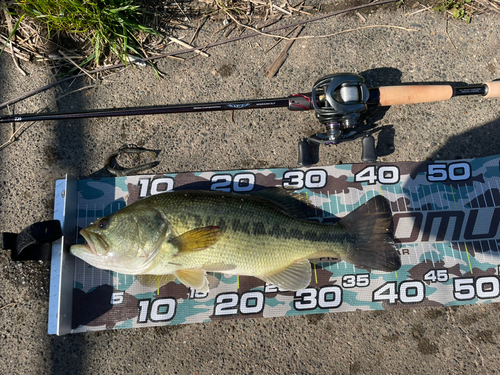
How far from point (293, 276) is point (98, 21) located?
3.38 meters

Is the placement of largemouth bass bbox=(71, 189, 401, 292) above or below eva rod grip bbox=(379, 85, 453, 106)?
below

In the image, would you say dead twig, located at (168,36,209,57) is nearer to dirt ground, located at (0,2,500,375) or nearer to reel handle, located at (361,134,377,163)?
dirt ground, located at (0,2,500,375)

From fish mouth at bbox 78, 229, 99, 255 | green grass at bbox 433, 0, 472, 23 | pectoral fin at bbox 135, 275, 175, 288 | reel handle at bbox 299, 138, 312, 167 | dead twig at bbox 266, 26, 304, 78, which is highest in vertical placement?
green grass at bbox 433, 0, 472, 23

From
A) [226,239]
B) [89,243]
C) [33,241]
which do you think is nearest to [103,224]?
[89,243]

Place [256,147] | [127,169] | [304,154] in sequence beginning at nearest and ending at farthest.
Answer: [304,154] < [127,169] < [256,147]

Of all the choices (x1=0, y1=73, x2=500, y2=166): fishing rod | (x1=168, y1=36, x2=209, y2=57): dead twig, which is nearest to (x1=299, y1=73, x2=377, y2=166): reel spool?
(x1=0, y1=73, x2=500, y2=166): fishing rod

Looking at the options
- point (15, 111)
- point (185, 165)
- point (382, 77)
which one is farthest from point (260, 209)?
point (15, 111)

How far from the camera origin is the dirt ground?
3041 mm

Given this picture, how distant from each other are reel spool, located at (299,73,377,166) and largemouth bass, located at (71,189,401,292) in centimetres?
76

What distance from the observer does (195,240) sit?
Answer: 2564 mm

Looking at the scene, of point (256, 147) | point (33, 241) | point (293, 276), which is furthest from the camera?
point (256, 147)

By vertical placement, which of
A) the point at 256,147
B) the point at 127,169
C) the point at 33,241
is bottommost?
the point at 33,241

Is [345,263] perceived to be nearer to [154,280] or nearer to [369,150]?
[369,150]

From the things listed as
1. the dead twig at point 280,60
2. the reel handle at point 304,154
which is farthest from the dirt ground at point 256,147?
the reel handle at point 304,154
